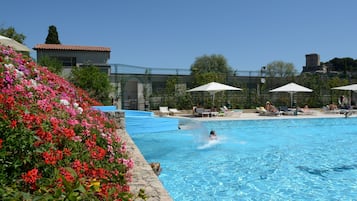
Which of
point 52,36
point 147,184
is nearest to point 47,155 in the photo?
point 147,184

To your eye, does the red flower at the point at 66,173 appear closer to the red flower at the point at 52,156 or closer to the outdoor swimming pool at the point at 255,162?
the red flower at the point at 52,156

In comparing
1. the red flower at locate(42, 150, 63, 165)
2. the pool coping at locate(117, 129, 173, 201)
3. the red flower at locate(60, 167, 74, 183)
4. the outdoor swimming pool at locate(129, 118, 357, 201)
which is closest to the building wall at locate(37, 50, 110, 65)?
the outdoor swimming pool at locate(129, 118, 357, 201)

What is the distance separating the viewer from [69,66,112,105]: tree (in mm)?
18453

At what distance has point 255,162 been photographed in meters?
9.09

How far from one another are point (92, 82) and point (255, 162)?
12.4 m

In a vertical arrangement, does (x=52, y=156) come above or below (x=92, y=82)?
below

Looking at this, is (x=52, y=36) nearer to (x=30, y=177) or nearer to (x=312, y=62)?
(x=30, y=177)

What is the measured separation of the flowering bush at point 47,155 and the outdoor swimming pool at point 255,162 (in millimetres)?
3170

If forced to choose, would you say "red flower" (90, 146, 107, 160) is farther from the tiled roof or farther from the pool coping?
the tiled roof

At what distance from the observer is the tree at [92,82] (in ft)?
60.5

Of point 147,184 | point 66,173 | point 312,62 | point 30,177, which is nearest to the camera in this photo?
point 30,177

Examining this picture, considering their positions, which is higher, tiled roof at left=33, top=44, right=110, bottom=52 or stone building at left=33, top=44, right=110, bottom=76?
tiled roof at left=33, top=44, right=110, bottom=52

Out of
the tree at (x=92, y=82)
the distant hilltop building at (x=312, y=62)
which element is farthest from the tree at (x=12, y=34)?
the distant hilltop building at (x=312, y=62)

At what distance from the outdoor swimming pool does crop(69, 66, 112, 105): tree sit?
6.09 m
